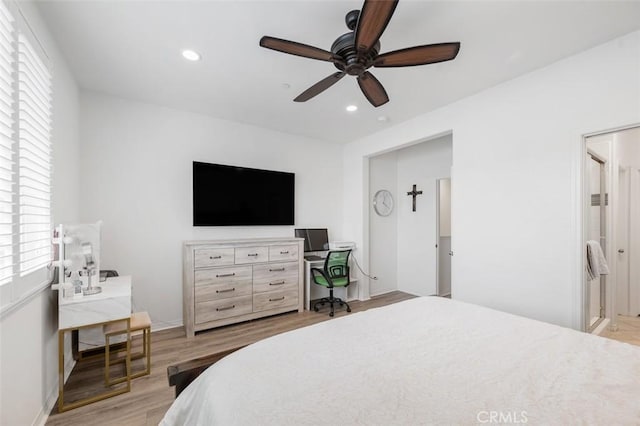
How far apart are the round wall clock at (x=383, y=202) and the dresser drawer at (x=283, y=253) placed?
5.71 feet

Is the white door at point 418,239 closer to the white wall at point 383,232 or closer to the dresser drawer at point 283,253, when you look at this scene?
the white wall at point 383,232

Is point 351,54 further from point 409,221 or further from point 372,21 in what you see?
point 409,221

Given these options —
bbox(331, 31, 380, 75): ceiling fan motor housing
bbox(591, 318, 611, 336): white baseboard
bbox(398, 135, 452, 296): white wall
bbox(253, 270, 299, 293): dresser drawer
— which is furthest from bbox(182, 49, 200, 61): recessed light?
bbox(591, 318, 611, 336): white baseboard

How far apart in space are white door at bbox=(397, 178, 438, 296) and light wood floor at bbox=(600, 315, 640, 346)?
2003 millimetres

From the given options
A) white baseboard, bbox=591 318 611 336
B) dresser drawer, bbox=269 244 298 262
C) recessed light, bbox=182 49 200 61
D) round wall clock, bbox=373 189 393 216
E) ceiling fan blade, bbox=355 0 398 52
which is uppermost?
recessed light, bbox=182 49 200 61

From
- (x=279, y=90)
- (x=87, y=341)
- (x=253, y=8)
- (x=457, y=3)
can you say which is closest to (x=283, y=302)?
(x=87, y=341)

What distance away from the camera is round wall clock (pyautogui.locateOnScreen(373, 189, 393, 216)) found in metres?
4.80

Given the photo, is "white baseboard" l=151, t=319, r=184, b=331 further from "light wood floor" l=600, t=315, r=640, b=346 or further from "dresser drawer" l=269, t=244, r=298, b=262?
"light wood floor" l=600, t=315, r=640, b=346

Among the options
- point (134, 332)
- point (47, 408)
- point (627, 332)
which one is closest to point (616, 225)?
point (627, 332)

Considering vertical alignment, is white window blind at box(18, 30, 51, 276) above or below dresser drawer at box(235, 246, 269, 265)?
above

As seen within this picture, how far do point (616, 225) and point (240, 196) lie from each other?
456 cm

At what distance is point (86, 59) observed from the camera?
2.32 m

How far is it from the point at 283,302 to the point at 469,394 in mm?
2928

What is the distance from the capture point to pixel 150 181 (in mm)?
3227
